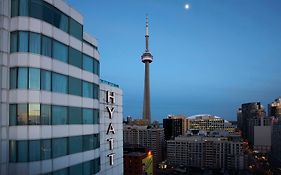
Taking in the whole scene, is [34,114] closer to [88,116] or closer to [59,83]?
[59,83]

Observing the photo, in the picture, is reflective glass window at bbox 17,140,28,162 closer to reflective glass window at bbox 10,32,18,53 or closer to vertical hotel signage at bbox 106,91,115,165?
reflective glass window at bbox 10,32,18,53

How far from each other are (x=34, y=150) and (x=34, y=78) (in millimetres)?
5058

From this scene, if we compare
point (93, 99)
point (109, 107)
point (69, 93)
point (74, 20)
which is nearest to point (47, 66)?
point (69, 93)

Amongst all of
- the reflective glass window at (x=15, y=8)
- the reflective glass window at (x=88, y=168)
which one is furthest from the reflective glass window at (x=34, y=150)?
the reflective glass window at (x=15, y=8)

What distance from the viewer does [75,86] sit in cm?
3152

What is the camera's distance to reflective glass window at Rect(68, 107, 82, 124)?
99.6 feet

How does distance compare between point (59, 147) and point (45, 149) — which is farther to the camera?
point (59, 147)

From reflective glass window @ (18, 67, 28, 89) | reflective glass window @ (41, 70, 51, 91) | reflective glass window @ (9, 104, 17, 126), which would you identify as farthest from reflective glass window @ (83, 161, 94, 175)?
reflective glass window @ (18, 67, 28, 89)

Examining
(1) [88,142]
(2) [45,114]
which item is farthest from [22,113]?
(1) [88,142]

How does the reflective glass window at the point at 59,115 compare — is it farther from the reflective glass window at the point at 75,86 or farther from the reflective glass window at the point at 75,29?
the reflective glass window at the point at 75,29

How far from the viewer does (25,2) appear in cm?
2520

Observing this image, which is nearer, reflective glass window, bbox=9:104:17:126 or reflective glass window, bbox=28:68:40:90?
reflective glass window, bbox=9:104:17:126

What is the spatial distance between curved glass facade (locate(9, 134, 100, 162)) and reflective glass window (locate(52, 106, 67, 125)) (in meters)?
1.31

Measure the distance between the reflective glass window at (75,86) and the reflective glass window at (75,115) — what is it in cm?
141
